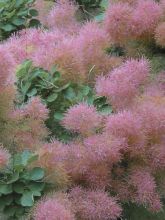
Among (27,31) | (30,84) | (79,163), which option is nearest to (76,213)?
(79,163)

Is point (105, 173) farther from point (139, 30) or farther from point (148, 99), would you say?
point (139, 30)

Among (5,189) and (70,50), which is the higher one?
(70,50)

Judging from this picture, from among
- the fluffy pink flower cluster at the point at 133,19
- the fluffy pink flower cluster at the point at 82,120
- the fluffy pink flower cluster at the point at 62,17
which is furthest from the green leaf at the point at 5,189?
the fluffy pink flower cluster at the point at 62,17

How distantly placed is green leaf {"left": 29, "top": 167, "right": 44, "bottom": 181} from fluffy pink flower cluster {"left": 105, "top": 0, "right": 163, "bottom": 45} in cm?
78

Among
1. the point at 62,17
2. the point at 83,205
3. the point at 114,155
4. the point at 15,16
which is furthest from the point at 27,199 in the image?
the point at 15,16

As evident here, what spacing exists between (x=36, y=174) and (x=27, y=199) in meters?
0.08

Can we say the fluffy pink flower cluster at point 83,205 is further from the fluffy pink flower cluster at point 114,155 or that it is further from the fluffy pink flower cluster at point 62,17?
the fluffy pink flower cluster at point 62,17

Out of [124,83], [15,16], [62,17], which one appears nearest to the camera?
[124,83]

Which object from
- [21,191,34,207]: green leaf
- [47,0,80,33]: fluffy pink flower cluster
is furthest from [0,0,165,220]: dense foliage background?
[47,0,80,33]: fluffy pink flower cluster

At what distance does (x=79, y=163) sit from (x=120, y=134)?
6.1 inches

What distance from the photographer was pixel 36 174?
150cm

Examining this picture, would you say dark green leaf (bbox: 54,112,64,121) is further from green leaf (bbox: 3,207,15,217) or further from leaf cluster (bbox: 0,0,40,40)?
leaf cluster (bbox: 0,0,40,40)

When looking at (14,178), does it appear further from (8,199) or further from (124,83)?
(124,83)

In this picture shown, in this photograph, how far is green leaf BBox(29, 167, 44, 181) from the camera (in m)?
1.50
